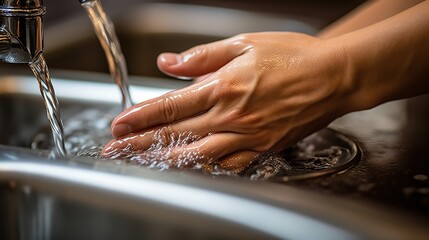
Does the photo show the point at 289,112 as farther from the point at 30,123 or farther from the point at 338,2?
the point at 338,2

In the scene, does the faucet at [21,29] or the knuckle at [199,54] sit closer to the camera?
the faucet at [21,29]

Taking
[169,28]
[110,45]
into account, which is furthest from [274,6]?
[110,45]

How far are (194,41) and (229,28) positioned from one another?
0.26ft

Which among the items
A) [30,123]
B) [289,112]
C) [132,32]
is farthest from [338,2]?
[289,112]

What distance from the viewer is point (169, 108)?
67 centimetres

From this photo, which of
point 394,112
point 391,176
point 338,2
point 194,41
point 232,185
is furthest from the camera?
point 338,2

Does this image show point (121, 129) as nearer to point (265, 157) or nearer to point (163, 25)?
point (265, 157)

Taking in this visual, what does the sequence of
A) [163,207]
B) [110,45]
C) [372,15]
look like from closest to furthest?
1. [163,207]
2. [110,45]
3. [372,15]

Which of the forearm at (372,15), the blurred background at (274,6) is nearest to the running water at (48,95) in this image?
the forearm at (372,15)

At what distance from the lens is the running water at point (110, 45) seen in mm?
805

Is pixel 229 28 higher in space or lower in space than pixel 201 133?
lower

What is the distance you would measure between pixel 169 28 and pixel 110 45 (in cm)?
62

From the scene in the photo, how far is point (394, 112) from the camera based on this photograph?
0.92 m

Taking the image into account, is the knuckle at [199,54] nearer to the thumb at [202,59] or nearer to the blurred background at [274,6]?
the thumb at [202,59]
